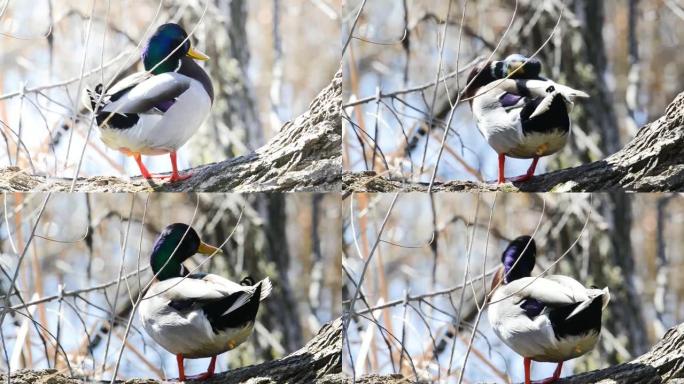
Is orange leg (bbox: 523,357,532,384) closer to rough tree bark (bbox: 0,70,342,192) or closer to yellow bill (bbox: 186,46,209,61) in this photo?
rough tree bark (bbox: 0,70,342,192)

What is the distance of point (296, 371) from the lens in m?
3.90

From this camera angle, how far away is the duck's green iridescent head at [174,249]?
3.88m

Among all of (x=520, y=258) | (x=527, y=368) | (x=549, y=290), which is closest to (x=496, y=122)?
(x=520, y=258)

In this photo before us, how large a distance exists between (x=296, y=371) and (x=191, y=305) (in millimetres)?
442

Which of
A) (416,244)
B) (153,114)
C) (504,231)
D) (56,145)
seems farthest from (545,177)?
(56,145)

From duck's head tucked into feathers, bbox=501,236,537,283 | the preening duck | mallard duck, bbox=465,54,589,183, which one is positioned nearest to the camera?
the preening duck

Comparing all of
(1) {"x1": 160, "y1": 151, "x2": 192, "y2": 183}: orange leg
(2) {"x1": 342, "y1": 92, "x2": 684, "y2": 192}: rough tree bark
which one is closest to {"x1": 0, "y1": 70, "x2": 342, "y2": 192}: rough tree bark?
(1) {"x1": 160, "y1": 151, "x2": 192, "y2": 183}: orange leg

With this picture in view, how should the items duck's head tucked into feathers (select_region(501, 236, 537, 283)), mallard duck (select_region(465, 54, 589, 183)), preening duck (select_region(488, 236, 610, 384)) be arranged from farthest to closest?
duck's head tucked into feathers (select_region(501, 236, 537, 283)) < mallard duck (select_region(465, 54, 589, 183)) < preening duck (select_region(488, 236, 610, 384))

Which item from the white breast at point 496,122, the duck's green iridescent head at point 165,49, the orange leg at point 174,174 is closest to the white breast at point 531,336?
the white breast at point 496,122

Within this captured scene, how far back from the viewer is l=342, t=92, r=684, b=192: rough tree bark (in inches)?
152

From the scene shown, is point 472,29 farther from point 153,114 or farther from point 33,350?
point 33,350

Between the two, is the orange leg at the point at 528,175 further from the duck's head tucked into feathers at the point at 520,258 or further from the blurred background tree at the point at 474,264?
the duck's head tucked into feathers at the point at 520,258

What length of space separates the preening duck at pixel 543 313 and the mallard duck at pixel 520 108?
0.33 metres

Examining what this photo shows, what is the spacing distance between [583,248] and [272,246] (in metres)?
1.08
